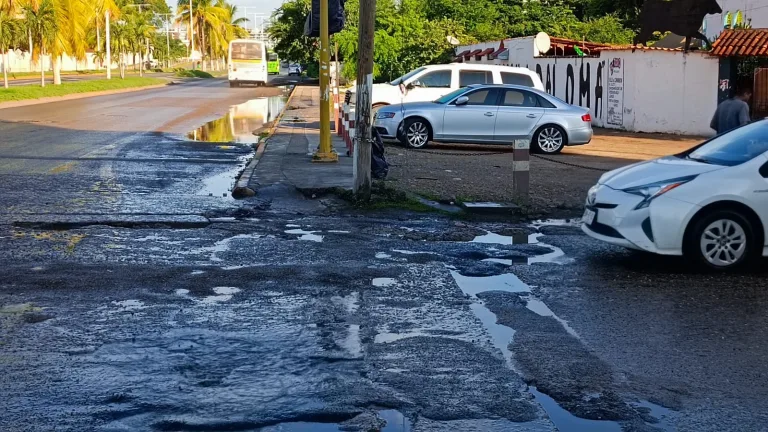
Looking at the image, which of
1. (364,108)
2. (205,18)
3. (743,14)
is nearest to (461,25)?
(743,14)

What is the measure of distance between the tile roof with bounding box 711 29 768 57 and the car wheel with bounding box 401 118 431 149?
30.4 feet

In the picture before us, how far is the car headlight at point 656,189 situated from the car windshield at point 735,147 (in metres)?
0.62

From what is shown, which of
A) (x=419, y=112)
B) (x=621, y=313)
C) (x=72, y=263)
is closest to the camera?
(x=621, y=313)

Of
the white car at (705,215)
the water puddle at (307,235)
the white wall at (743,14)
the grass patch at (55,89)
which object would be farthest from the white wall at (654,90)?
the grass patch at (55,89)

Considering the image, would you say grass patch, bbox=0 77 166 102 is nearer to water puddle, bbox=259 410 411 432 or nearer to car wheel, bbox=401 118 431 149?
car wheel, bbox=401 118 431 149

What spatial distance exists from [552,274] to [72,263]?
4.45 meters

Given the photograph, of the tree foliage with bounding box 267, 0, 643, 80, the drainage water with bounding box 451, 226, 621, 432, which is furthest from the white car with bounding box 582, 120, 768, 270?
the tree foliage with bounding box 267, 0, 643, 80

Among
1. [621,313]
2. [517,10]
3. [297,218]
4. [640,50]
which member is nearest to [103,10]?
[517,10]

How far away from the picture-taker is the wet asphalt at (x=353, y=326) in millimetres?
5168

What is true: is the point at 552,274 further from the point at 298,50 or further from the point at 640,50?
the point at 298,50

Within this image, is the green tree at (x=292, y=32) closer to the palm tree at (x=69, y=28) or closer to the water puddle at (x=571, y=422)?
the palm tree at (x=69, y=28)

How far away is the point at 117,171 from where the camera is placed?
52.5 feet

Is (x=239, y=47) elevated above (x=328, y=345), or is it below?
above

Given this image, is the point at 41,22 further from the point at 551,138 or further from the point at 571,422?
the point at 571,422
